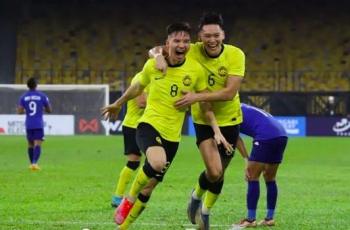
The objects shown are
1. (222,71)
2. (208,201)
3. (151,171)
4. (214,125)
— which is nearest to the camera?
(151,171)

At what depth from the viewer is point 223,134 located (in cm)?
1087

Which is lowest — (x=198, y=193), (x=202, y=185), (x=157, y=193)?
(x=157, y=193)

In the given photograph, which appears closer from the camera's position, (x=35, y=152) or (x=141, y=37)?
(x=35, y=152)

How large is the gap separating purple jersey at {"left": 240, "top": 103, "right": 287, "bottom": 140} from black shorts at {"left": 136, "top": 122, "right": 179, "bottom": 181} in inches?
66.9

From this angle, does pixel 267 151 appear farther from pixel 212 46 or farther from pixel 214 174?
pixel 212 46

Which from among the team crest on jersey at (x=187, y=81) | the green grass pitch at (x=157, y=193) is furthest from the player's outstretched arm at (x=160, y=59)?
the green grass pitch at (x=157, y=193)

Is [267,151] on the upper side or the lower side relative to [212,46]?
lower

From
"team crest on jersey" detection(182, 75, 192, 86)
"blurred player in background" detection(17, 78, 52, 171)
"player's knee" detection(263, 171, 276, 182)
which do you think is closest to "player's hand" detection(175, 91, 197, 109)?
"team crest on jersey" detection(182, 75, 192, 86)

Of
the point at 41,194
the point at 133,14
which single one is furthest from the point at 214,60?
the point at 133,14

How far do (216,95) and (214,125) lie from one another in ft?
1.25

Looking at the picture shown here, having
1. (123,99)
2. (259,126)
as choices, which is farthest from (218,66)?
(259,126)

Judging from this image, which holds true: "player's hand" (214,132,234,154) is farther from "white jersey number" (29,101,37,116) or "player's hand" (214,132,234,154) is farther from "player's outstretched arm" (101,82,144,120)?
"white jersey number" (29,101,37,116)

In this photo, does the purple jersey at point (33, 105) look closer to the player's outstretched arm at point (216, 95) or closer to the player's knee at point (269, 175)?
the player's knee at point (269, 175)

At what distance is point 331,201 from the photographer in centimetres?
1466
